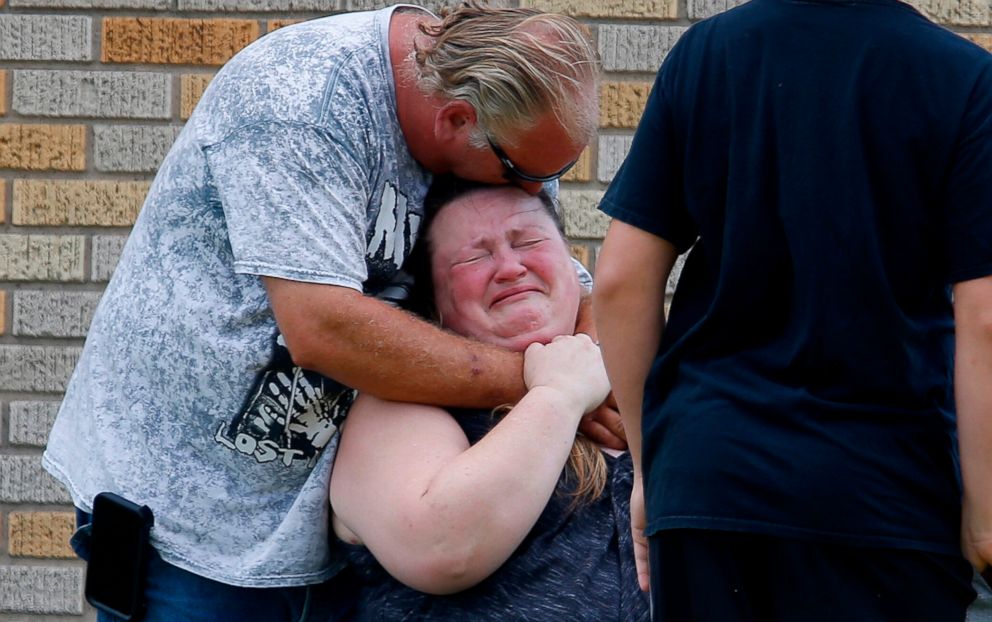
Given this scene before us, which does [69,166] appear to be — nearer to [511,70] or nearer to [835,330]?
[511,70]

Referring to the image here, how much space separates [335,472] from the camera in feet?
7.32

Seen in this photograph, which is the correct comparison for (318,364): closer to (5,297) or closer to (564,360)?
(564,360)

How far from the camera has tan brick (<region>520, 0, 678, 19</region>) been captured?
11.1 ft

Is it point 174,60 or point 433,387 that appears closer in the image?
point 433,387

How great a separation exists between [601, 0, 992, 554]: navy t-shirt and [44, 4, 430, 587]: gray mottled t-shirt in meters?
0.66

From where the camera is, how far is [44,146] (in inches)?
134

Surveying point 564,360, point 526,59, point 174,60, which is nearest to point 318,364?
point 564,360

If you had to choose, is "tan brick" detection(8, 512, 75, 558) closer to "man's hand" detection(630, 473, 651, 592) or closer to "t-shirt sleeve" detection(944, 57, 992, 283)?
"man's hand" detection(630, 473, 651, 592)

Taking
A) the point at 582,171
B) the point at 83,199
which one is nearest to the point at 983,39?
the point at 582,171

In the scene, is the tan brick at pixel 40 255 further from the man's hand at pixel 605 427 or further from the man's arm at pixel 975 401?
the man's arm at pixel 975 401

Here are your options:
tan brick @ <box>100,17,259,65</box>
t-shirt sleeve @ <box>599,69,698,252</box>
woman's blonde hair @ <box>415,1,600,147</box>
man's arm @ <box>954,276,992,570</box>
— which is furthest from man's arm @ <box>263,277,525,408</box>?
tan brick @ <box>100,17,259,65</box>

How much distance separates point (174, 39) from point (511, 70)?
1.51 metres

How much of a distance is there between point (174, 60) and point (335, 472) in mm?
1590

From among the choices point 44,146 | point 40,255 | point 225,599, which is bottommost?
point 225,599
